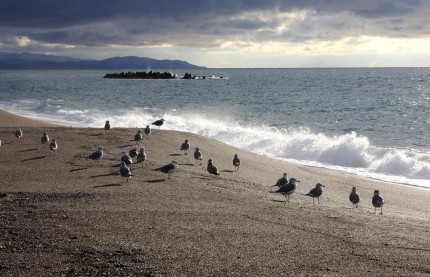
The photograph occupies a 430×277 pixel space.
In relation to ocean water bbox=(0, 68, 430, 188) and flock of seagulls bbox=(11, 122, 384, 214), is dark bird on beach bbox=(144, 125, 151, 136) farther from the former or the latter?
ocean water bbox=(0, 68, 430, 188)

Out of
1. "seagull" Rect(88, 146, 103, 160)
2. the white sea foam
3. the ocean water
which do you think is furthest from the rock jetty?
"seagull" Rect(88, 146, 103, 160)

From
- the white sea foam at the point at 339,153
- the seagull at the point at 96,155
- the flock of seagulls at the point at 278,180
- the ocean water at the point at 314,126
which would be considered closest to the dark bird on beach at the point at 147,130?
the flock of seagulls at the point at 278,180

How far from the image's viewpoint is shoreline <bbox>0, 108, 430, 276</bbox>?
7.73 m

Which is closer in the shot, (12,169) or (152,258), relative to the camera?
(152,258)

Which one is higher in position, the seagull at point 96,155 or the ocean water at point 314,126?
the seagull at point 96,155

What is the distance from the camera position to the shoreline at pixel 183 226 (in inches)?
304

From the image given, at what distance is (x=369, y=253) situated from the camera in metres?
8.93

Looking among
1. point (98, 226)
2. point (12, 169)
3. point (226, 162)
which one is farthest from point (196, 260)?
point (226, 162)

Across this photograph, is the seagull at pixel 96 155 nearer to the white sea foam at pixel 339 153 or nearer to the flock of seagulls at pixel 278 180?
the flock of seagulls at pixel 278 180

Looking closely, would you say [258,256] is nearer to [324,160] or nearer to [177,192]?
[177,192]

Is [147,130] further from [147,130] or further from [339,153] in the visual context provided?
[339,153]

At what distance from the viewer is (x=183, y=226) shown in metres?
9.66

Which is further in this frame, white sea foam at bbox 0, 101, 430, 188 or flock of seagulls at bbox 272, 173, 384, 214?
white sea foam at bbox 0, 101, 430, 188

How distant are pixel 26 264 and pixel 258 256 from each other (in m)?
3.56
